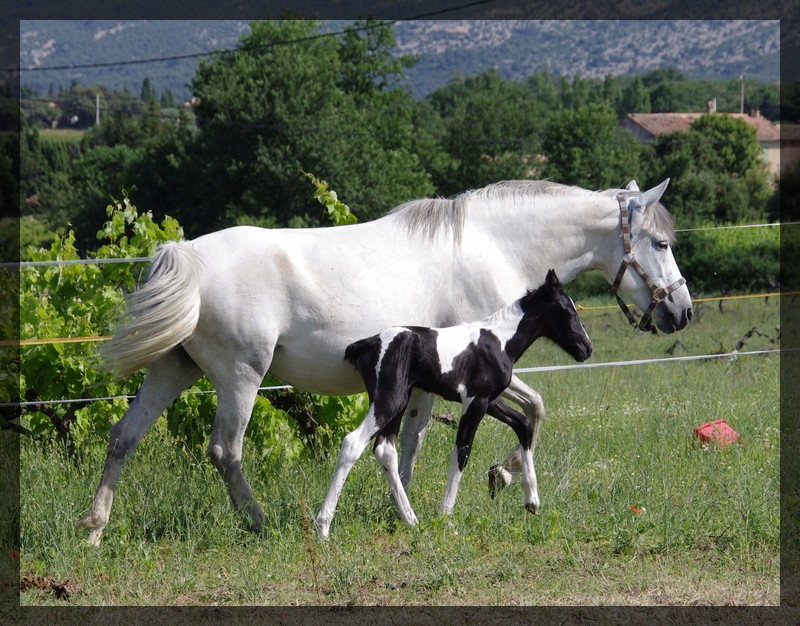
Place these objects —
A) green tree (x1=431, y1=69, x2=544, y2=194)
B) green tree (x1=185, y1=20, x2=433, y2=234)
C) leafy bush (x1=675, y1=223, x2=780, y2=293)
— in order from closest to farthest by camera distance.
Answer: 1. leafy bush (x1=675, y1=223, x2=780, y2=293)
2. green tree (x1=185, y1=20, x2=433, y2=234)
3. green tree (x1=431, y1=69, x2=544, y2=194)

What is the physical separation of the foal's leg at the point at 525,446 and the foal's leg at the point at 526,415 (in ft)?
1.06

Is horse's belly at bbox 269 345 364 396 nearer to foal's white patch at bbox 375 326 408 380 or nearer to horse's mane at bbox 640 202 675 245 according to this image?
foal's white patch at bbox 375 326 408 380

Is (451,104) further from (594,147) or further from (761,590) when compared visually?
(761,590)

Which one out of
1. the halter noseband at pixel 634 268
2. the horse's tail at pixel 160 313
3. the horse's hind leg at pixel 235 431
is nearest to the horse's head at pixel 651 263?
the halter noseband at pixel 634 268

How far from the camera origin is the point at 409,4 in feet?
561

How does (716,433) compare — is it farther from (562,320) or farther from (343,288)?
(343,288)

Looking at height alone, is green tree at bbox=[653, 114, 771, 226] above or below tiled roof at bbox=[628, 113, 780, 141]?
above

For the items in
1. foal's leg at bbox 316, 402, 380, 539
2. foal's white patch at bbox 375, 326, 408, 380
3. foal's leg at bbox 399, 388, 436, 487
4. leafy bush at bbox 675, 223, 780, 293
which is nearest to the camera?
foal's leg at bbox 316, 402, 380, 539

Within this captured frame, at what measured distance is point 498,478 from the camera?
6078mm

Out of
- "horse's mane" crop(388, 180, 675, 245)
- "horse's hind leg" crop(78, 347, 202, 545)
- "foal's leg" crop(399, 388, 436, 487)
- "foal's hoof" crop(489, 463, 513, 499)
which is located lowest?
"foal's hoof" crop(489, 463, 513, 499)

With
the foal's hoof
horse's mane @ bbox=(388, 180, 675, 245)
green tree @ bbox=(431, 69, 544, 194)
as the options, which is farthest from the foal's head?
green tree @ bbox=(431, 69, 544, 194)

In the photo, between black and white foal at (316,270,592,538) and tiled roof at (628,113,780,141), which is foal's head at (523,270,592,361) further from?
tiled roof at (628,113,780,141)

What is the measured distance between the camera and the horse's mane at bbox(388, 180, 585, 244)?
6020mm

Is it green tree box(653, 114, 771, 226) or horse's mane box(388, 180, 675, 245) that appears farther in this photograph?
green tree box(653, 114, 771, 226)
